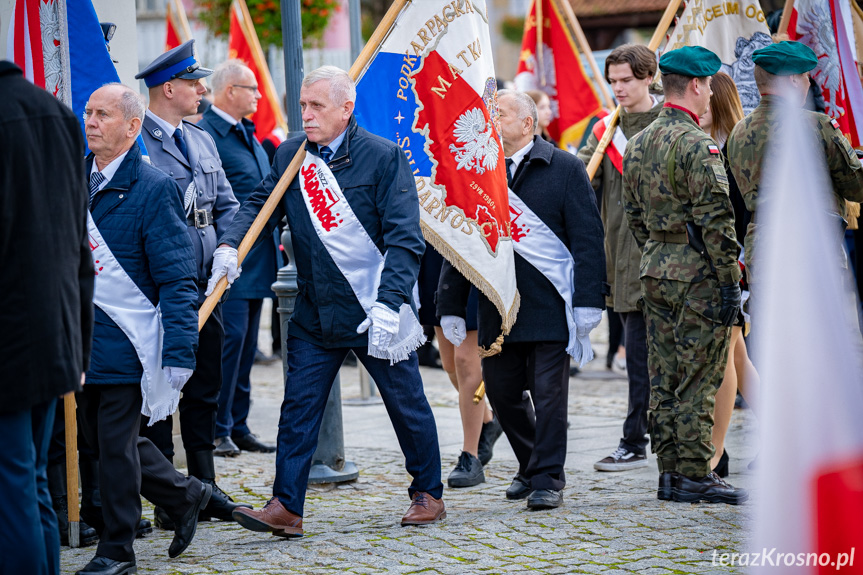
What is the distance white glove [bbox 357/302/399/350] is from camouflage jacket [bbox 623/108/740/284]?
1.44 m

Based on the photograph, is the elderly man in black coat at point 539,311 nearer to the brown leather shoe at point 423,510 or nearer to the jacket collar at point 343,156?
the brown leather shoe at point 423,510

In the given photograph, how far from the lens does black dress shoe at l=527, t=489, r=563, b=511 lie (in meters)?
5.63

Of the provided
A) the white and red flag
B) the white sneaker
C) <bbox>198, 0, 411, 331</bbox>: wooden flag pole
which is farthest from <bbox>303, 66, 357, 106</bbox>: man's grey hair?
the white and red flag

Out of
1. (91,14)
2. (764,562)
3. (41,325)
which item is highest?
(91,14)

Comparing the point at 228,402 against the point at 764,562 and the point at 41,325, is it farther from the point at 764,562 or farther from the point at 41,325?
the point at 764,562

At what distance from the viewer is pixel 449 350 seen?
7.05 m

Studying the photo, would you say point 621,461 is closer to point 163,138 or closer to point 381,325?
point 381,325

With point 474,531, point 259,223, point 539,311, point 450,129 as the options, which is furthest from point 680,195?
point 259,223

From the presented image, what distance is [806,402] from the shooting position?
2.68 metres

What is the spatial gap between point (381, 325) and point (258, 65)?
5274mm

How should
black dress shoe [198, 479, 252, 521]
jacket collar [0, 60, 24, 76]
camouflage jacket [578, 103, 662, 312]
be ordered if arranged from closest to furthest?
jacket collar [0, 60, 24, 76] → black dress shoe [198, 479, 252, 521] → camouflage jacket [578, 103, 662, 312]

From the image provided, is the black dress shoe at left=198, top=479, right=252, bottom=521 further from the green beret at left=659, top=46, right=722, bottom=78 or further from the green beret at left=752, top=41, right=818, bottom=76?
the green beret at left=752, top=41, right=818, bottom=76

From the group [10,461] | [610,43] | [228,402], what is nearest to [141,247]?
[10,461]

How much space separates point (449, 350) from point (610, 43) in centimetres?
2661
